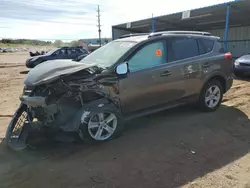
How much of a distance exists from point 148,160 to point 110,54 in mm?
2175

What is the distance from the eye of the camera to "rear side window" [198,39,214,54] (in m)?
5.64

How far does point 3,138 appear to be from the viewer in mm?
4602

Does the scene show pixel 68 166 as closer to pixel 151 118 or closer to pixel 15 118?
pixel 15 118

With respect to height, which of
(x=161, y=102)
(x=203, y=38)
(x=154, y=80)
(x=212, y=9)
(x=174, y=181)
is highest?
(x=212, y=9)

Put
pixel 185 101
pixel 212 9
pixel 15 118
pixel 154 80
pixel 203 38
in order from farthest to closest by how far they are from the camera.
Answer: pixel 212 9
pixel 203 38
pixel 185 101
pixel 154 80
pixel 15 118

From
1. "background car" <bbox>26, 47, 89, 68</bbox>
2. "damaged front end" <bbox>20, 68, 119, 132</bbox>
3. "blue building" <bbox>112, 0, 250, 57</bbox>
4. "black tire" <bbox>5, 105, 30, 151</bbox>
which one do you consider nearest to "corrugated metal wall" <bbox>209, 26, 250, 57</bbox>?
"blue building" <bbox>112, 0, 250, 57</bbox>

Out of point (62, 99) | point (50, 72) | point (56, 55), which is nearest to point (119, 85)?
point (62, 99)

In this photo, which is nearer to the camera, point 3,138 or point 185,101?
point 3,138

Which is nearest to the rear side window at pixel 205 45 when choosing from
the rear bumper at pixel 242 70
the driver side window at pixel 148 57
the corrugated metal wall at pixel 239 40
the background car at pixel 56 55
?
the driver side window at pixel 148 57

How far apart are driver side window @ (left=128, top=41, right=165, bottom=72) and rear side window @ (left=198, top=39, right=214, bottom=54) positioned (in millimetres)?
1122

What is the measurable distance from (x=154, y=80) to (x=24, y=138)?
2429mm

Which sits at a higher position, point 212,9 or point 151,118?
point 212,9

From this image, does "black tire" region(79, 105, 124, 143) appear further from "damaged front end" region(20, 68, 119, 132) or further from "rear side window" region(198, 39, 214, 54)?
"rear side window" region(198, 39, 214, 54)

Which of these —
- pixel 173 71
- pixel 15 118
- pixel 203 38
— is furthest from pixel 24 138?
pixel 203 38
